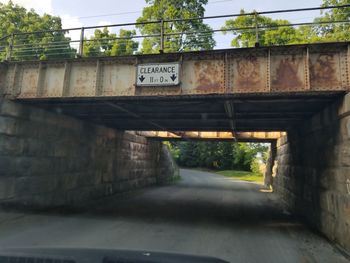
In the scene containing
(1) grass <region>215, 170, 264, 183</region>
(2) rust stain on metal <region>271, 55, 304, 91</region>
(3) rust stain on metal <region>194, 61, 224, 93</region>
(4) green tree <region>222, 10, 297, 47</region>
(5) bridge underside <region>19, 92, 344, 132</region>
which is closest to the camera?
(2) rust stain on metal <region>271, 55, 304, 91</region>

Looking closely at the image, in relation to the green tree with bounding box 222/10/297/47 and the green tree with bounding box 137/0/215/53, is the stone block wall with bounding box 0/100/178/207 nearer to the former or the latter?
the green tree with bounding box 137/0/215/53

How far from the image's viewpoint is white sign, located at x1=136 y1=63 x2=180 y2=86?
919cm

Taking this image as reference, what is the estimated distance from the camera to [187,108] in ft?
38.0

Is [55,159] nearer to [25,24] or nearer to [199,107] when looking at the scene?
[199,107]

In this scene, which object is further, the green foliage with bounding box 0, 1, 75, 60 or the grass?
the grass

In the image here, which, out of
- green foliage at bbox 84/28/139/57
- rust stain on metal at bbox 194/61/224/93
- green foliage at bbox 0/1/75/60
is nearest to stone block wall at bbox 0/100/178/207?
rust stain on metal at bbox 194/61/224/93

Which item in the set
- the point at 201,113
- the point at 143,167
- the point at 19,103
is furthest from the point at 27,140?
the point at 143,167

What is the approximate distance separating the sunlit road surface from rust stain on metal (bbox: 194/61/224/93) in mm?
4432

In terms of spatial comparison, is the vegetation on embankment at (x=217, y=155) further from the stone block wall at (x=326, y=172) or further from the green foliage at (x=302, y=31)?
the stone block wall at (x=326, y=172)

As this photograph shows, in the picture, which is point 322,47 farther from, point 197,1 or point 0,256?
point 197,1

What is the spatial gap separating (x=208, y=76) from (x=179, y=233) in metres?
4.89

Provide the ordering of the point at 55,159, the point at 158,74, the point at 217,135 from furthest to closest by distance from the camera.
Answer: the point at 217,135 < the point at 55,159 < the point at 158,74

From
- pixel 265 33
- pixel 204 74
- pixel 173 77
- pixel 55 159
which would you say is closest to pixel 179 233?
pixel 173 77

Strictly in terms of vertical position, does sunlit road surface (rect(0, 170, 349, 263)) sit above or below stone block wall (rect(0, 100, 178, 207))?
below
